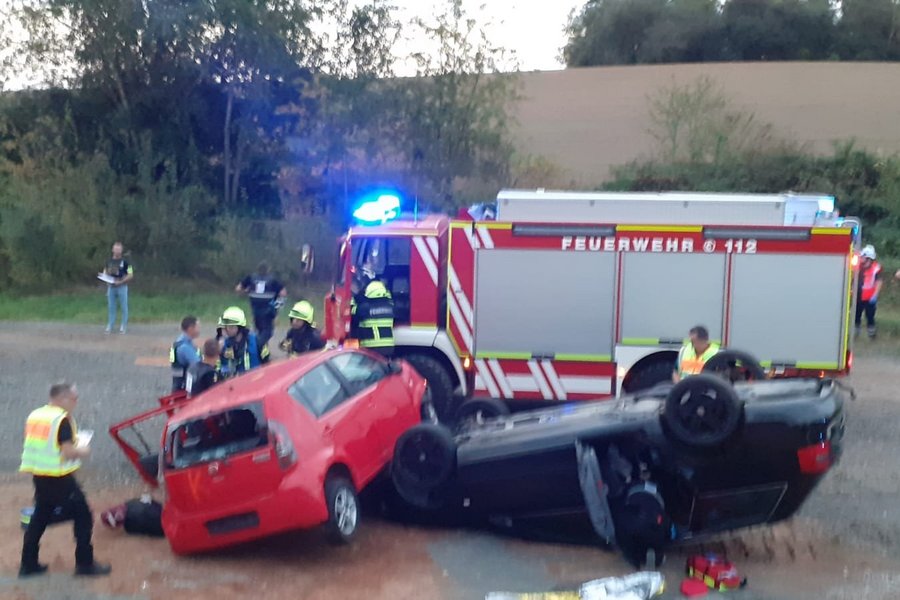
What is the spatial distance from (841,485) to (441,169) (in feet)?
61.2

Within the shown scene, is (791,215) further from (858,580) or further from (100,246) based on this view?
(100,246)

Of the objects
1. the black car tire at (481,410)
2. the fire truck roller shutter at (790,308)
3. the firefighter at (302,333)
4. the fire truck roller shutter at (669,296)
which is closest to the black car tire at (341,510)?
the black car tire at (481,410)

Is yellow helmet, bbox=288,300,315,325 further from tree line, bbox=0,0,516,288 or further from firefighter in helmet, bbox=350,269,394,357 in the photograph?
tree line, bbox=0,0,516,288

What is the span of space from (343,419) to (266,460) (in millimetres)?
819

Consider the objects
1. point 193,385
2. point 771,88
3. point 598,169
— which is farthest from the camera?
point 771,88

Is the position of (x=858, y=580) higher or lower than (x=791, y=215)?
lower

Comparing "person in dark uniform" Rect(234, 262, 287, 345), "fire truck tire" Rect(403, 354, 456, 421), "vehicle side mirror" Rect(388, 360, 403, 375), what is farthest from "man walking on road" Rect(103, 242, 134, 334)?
"vehicle side mirror" Rect(388, 360, 403, 375)

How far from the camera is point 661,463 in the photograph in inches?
263

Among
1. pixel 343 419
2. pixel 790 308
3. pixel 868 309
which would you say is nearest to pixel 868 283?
pixel 868 309

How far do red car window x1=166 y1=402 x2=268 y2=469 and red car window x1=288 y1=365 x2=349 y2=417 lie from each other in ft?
1.19

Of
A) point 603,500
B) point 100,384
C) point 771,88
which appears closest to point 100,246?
point 100,384

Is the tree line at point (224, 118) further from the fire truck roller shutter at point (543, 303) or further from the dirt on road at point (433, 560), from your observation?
the dirt on road at point (433, 560)

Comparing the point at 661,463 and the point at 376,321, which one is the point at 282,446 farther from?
the point at 376,321

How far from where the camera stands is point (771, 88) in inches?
1580
